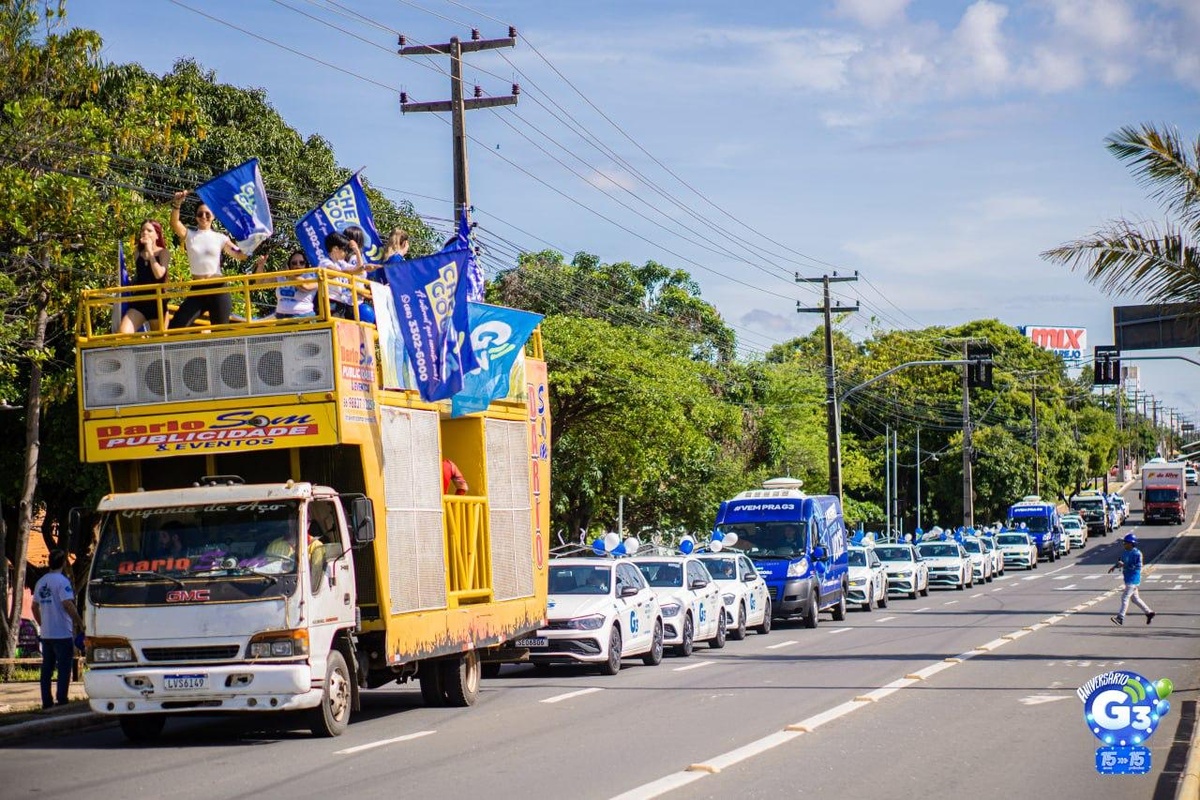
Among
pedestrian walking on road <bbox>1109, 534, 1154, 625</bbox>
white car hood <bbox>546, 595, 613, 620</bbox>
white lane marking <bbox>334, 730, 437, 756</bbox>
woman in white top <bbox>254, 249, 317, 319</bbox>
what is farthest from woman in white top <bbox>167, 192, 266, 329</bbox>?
pedestrian walking on road <bbox>1109, 534, 1154, 625</bbox>

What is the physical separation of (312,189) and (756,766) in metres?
26.2

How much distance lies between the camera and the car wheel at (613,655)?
21.0 m

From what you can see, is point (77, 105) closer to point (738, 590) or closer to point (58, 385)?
point (58, 385)

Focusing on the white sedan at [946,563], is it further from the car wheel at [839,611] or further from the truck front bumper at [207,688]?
the truck front bumper at [207,688]

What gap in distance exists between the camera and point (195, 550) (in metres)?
13.5

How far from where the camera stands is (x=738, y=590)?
93.7 ft

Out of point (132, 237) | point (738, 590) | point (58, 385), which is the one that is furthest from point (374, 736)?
point (738, 590)

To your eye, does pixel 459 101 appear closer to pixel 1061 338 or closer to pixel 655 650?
pixel 655 650

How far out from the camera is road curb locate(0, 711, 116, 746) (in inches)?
575

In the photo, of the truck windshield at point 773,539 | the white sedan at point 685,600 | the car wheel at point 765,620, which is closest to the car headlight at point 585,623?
the white sedan at point 685,600

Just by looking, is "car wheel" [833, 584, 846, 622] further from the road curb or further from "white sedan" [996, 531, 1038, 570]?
"white sedan" [996, 531, 1038, 570]

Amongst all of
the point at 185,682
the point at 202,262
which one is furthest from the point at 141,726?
the point at 202,262

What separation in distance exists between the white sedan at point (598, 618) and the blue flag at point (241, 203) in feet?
21.1

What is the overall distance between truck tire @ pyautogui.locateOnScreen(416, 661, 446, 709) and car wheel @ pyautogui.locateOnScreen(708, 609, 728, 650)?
10.0m
